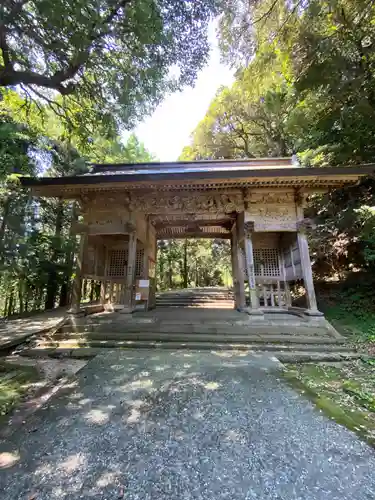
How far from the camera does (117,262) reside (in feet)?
27.1

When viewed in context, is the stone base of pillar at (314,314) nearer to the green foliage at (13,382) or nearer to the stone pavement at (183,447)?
the stone pavement at (183,447)

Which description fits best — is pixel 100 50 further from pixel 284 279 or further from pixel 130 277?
pixel 284 279

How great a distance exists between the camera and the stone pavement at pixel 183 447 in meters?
1.57

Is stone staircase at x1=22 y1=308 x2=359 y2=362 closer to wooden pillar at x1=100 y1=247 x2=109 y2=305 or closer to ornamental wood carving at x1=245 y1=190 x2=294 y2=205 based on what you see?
wooden pillar at x1=100 y1=247 x2=109 y2=305

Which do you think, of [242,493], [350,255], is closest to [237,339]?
[242,493]

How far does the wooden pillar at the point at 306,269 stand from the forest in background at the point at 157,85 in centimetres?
149

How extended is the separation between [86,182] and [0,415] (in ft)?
15.4

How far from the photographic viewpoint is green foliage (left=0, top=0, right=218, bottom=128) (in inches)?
147

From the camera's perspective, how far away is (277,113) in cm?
1191

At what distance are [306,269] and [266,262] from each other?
5.77 ft

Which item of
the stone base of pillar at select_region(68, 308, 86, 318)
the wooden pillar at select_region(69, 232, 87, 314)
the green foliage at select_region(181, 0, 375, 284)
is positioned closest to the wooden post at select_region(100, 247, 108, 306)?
the wooden pillar at select_region(69, 232, 87, 314)

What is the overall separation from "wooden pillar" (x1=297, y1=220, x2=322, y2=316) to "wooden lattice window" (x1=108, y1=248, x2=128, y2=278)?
5589mm

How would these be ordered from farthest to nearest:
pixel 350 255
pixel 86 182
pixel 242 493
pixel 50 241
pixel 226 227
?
1. pixel 50 241
2. pixel 226 227
3. pixel 350 255
4. pixel 86 182
5. pixel 242 493

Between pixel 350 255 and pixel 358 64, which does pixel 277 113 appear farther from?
pixel 350 255
